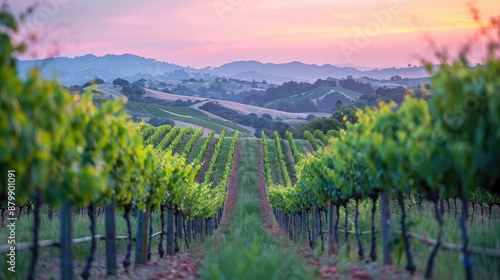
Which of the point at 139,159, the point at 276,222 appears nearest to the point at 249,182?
the point at 276,222

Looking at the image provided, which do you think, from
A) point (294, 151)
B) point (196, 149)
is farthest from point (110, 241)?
point (196, 149)

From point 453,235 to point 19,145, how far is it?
7.58m

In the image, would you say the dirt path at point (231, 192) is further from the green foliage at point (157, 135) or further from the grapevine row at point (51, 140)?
the grapevine row at point (51, 140)

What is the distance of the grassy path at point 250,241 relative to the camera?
749cm

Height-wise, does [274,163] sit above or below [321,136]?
below

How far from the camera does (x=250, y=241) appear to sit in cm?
1708

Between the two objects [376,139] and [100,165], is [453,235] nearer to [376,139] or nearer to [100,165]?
[376,139]

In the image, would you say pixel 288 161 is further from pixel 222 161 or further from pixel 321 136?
pixel 321 136

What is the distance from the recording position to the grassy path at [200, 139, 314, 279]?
7.49m

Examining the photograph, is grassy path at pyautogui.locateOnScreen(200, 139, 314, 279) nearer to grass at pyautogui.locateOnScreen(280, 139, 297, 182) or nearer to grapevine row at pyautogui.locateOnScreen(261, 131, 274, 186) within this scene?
grapevine row at pyautogui.locateOnScreen(261, 131, 274, 186)

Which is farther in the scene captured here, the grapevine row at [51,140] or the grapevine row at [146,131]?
the grapevine row at [146,131]

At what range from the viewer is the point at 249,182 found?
187ft

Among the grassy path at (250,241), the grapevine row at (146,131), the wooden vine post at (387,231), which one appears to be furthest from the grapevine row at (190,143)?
the wooden vine post at (387,231)

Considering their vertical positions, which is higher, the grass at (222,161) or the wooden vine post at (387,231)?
the grass at (222,161)
